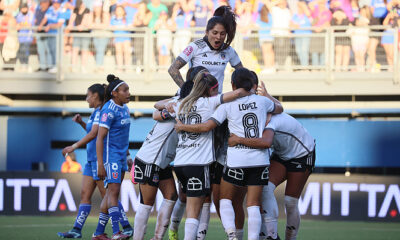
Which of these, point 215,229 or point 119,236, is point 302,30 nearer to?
point 215,229

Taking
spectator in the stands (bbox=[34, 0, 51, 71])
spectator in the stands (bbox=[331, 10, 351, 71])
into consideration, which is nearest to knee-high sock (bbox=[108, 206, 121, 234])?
spectator in the stands (bbox=[331, 10, 351, 71])

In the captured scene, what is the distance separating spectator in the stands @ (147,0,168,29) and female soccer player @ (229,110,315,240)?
10.1 m

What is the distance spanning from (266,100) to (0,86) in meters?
12.9

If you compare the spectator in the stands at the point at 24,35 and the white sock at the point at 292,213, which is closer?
the white sock at the point at 292,213

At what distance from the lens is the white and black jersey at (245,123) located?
315 inches

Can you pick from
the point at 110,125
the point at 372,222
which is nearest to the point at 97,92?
the point at 110,125

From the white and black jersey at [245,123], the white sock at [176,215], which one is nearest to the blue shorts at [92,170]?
the white sock at [176,215]

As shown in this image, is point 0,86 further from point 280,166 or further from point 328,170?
point 280,166

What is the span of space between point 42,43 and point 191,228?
38.7 ft

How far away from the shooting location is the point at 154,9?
60.7 feet

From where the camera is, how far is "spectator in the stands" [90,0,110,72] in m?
18.2

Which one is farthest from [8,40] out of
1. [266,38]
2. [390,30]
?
[390,30]

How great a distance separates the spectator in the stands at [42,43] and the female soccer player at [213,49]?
34.5 ft

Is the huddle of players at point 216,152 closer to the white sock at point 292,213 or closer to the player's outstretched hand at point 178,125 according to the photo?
the player's outstretched hand at point 178,125
